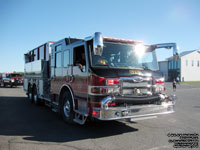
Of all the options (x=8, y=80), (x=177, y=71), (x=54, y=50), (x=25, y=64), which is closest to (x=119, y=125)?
(x=54, y=50)

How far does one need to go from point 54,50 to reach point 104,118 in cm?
388

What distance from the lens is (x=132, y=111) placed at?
15.5 ft

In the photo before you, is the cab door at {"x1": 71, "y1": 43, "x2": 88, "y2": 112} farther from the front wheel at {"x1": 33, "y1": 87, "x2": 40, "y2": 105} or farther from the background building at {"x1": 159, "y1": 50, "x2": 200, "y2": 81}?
the background building at {"x1": 159, "y1": 50, "x2": 200, "y2": 81}

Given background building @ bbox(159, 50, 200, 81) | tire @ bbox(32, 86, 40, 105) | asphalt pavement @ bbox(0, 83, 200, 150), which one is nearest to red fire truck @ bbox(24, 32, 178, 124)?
asphalt pavement @ bbox(0, 83, 200, 150)

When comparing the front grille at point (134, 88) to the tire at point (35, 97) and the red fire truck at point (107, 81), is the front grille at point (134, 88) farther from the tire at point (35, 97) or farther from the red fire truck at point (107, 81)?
the tire at point (35, 97)

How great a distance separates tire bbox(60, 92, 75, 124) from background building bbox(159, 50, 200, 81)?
4540cm

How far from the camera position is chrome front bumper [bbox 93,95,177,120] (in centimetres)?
446

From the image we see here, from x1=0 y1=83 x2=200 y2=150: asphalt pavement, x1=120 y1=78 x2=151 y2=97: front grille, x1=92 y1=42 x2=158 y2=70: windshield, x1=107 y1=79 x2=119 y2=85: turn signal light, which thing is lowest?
x1=0 y1=83 x2=200 y2=150: asphalt pavement

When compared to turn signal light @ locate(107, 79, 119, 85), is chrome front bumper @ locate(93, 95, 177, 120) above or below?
below

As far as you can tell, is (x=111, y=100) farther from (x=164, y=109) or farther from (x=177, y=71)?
(x=177, y=71)

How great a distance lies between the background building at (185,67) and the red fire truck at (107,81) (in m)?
44.9

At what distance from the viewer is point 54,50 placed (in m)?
7.29

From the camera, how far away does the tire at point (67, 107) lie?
19.1ft

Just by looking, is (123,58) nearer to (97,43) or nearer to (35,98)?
(97,43)
